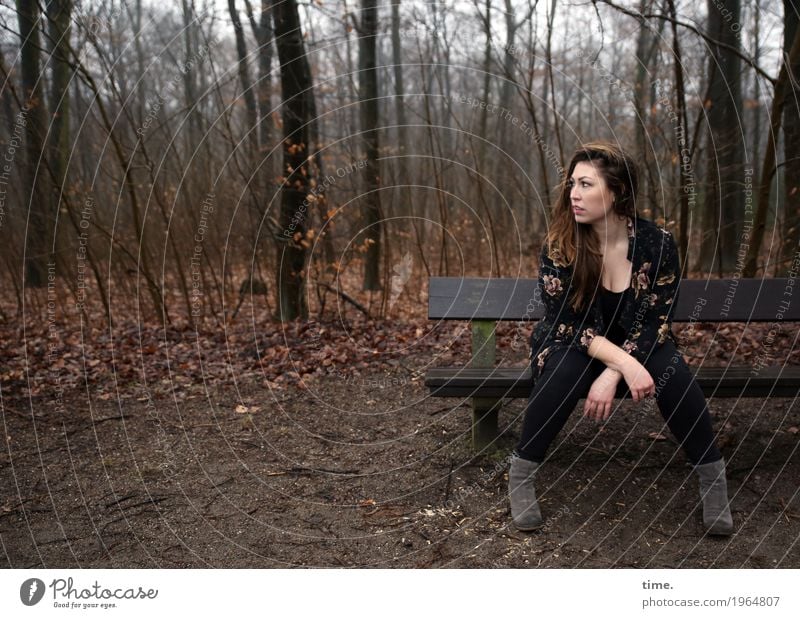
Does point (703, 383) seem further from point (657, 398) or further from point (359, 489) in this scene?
point (359, 489)

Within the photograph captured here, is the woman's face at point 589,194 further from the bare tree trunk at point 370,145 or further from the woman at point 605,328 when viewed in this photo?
the bare tree trunk at point 370,145

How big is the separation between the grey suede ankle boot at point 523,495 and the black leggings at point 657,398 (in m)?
0.07

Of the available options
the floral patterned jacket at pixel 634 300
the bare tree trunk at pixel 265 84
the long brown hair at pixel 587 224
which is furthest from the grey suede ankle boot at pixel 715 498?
the bare tree trunk at pixel 265 84

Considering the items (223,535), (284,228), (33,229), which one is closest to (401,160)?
(284,228)

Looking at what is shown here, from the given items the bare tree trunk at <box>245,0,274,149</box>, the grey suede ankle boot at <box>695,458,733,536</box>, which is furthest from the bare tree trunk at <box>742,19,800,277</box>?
the bare tree trunk at <box>245,0,274,149</box>

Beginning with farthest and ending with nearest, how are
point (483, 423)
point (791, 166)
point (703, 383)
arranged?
point (791, 166) → point (483, 423) → point (703, 383)

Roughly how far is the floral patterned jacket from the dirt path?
708 mm

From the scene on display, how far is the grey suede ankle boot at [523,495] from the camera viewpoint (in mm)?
2986

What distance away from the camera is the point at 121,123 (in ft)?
25.3

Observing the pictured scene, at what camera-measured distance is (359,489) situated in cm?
339

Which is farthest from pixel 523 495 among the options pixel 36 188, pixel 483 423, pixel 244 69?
pixel 36 188

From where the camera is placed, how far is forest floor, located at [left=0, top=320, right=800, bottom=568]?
284 centimetres

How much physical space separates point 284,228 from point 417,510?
3.88 meters

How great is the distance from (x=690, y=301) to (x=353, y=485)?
1.93 metres
